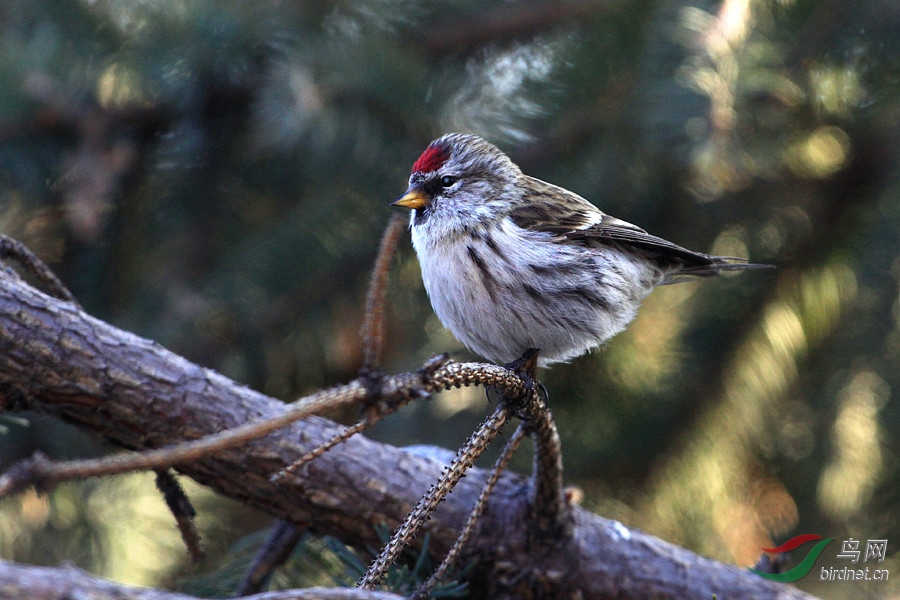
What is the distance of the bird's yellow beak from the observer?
199 cm

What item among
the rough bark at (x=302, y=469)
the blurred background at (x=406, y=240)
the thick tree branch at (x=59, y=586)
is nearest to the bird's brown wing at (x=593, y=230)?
the blurred background at (x=406, y=240)

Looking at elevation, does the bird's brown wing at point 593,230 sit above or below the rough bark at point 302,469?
above

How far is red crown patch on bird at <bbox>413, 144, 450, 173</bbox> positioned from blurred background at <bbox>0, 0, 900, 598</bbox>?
21cm

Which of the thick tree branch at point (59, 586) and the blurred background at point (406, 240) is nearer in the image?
the thick tree branch at point (59, 586)

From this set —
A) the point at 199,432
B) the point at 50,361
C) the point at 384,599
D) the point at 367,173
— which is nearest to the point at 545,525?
the point at 199,432

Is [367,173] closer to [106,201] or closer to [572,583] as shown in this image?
[106,201]

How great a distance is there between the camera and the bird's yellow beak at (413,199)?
199 centimetres

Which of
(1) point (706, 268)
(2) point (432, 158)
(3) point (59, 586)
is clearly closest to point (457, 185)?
(2) point (432, 158)

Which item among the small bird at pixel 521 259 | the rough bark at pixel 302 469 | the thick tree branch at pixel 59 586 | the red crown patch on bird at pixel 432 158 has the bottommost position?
the thick tree branch at pixel 59 586

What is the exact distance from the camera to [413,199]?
2.01m

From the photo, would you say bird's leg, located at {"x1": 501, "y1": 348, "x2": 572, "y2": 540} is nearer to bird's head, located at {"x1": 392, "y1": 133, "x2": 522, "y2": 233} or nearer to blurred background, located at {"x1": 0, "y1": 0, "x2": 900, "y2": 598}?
bird's head, located at {"x1": 392, "y1": 133, "x2": 522, "y2": 233}

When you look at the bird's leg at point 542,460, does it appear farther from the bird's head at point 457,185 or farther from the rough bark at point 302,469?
the bird's head at point 457,185

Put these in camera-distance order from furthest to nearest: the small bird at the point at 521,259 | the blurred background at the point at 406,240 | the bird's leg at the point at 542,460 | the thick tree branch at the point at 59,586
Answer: the blurred background at the point at 406,240, the small bird at the point at 521,259, the bird's leg at the point at 542,460, the thick tree branch at the point at 59,586

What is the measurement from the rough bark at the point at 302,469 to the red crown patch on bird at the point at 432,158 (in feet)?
2.50
